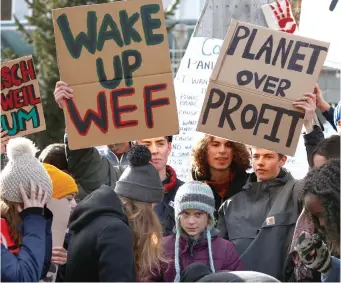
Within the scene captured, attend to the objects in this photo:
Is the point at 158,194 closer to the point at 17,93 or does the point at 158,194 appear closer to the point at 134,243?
the point at 134,243

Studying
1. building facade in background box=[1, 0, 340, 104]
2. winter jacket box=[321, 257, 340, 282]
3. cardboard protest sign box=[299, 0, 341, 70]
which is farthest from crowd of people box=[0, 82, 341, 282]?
building facade in background box=[1, 0, 340, 104]

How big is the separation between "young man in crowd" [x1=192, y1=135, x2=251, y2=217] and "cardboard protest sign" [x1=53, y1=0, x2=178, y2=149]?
67cm

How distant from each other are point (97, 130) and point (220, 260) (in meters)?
0.91

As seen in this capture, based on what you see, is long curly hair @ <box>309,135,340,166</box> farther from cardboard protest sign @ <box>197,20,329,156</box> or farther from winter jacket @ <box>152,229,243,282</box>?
winter jacket @ <box>152,229,243,282</box>

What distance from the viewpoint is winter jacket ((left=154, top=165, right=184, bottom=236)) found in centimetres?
522

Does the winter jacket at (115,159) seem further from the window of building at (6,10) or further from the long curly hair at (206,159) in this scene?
the window of building at (6,10)

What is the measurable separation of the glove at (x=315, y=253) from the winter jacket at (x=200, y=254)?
4.04 feet

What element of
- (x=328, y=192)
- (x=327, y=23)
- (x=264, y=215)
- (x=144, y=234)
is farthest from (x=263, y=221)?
(x=328, y=192)

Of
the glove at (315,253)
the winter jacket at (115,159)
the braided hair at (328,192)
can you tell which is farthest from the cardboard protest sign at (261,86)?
the glove at (315,253)

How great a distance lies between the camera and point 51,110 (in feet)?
65.4

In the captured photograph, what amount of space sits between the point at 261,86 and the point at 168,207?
84 centimetres

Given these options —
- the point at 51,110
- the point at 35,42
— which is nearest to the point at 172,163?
the point at 51,110

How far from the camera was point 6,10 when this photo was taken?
32.1 m

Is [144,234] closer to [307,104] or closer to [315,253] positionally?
[315,253]
